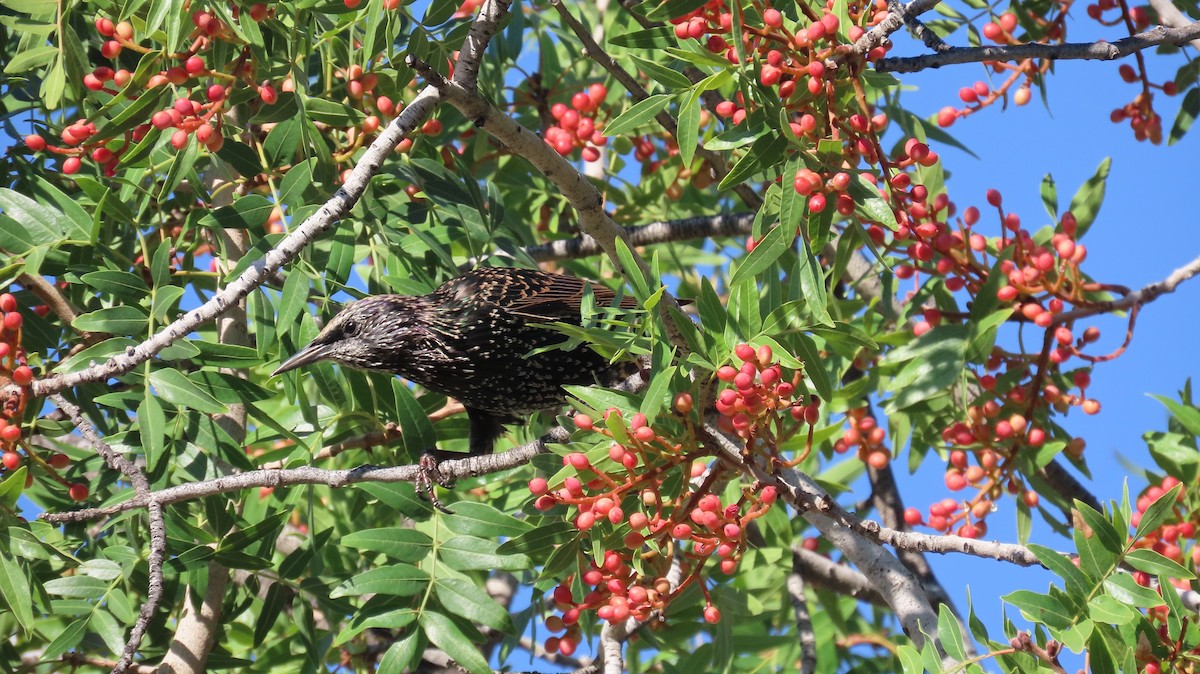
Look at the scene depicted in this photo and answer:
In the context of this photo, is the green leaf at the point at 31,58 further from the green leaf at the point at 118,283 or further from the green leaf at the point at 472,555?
the green leaf at the point at 472,555

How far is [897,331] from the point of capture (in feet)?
11.7

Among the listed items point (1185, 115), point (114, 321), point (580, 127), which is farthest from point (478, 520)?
point (1185, 115)

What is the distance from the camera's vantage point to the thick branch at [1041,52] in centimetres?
243

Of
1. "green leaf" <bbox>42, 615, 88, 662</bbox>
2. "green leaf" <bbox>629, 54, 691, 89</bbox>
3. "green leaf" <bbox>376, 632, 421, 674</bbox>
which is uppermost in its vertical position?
"green leaf" <bbox>629, 54, 691, 89</bbox>

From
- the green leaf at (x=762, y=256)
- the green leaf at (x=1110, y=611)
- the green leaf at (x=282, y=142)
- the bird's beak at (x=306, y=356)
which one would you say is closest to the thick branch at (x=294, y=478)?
the bird's beak at (x=306, y=356)

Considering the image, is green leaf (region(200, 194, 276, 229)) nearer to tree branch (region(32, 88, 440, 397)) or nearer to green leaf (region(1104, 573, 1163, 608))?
tree branch (region(32, 88, 440, 397))

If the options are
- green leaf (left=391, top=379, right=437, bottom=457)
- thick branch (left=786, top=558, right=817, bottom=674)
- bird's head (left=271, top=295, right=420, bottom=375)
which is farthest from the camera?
bird's head (left=271, top=295, right=420, bottom=375)

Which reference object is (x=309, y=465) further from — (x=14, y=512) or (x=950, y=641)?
(x=950, y=641)

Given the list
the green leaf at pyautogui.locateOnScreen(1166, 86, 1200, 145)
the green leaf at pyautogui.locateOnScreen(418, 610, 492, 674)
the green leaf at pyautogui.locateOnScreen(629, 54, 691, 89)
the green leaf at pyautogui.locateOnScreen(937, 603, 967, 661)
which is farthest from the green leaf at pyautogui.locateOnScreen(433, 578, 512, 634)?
the green leaf at pyautogui.locateOnScreen(1166, 86, 1200, 145)

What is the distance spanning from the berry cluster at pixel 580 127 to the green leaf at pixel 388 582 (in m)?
1.56

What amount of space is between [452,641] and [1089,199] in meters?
2.23

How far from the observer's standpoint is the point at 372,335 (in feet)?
12.4

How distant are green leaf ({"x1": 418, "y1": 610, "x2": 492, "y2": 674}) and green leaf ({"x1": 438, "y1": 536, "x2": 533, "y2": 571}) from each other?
13cm

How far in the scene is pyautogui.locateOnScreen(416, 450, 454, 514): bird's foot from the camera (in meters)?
3.05
